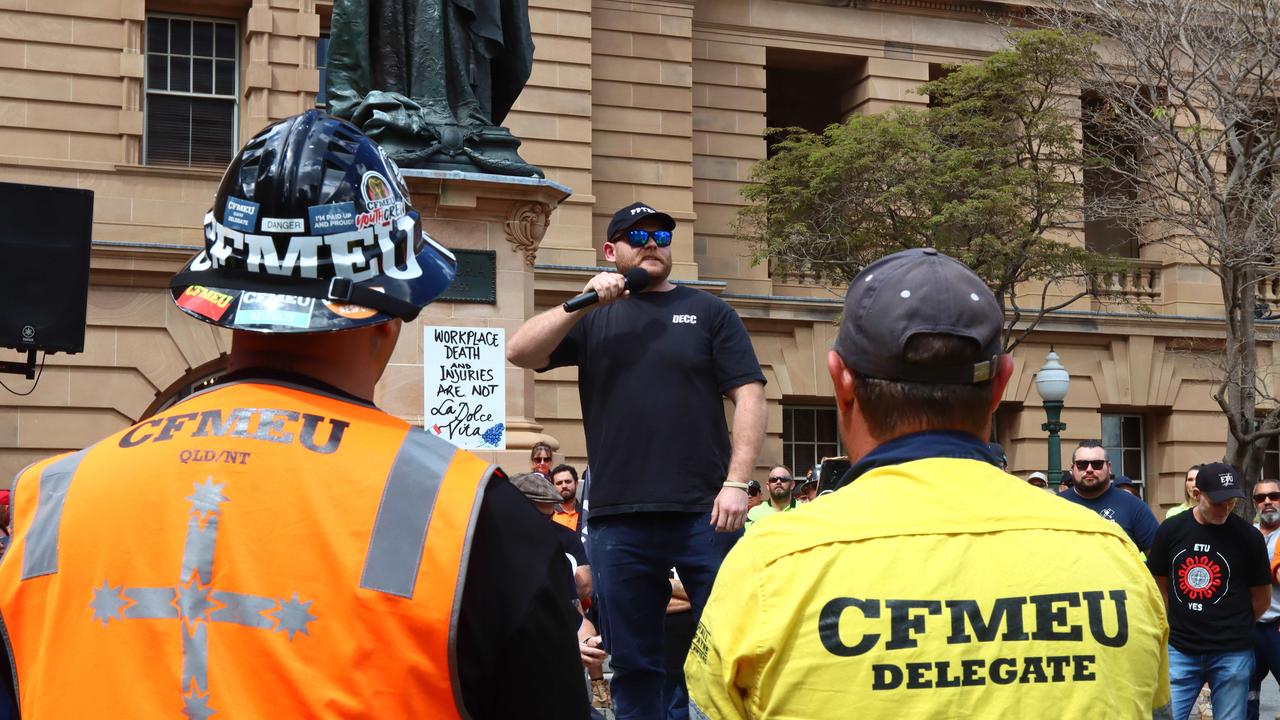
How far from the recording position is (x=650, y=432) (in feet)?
19.5

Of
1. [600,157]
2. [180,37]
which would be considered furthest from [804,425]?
[180,37]

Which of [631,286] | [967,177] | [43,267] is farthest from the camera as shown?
[967,177]

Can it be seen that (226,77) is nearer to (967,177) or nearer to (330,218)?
(967,177)

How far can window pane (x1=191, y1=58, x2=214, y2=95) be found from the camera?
80.1ft

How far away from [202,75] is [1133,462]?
19.2 metres

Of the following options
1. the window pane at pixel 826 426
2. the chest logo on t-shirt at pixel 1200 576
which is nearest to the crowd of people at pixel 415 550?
the chest logo on t-shirt at pixel 1200 576

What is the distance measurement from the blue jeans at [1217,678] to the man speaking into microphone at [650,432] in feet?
18.5

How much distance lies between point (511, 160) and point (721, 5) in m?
19.8

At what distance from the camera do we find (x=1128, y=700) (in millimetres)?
2377

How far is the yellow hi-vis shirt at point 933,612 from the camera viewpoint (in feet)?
7.55

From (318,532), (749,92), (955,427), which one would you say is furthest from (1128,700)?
(749,92)

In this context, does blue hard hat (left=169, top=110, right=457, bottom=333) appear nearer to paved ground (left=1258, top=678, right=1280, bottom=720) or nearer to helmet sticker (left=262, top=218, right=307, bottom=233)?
helmet sticker (left=262, top=218, right=307, bottom=233)

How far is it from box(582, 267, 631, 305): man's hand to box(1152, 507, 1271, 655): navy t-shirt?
19.8ft

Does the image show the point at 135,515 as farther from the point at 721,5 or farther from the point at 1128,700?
the point at 721,5
